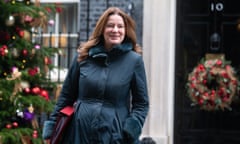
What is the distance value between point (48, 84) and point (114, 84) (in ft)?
12.5

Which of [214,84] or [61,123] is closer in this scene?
[61,123]

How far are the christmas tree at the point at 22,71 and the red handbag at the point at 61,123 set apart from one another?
2.80 metres

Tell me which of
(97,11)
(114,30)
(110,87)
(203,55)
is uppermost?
(97,11)

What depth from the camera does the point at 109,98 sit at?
15.4ft

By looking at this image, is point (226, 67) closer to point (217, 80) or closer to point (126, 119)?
point (217, 80)

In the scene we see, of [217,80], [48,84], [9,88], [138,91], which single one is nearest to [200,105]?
[217,80]

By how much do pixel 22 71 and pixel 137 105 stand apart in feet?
10.9

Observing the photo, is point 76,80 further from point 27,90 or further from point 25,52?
point 25,52

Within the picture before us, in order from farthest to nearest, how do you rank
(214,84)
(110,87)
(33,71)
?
1. (214,84)
2. (33,71)
3. (110,87)

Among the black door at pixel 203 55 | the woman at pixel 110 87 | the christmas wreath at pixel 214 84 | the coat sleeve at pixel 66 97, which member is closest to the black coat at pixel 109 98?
the woman at pixel 110 87

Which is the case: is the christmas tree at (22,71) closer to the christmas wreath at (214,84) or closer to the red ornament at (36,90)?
the red ornament at (36,90)

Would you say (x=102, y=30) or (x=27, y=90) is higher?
(x=102, y=30)

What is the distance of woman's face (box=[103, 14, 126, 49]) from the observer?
4738mm

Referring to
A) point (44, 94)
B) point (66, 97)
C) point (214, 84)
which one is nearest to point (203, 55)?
point (214, 84)
